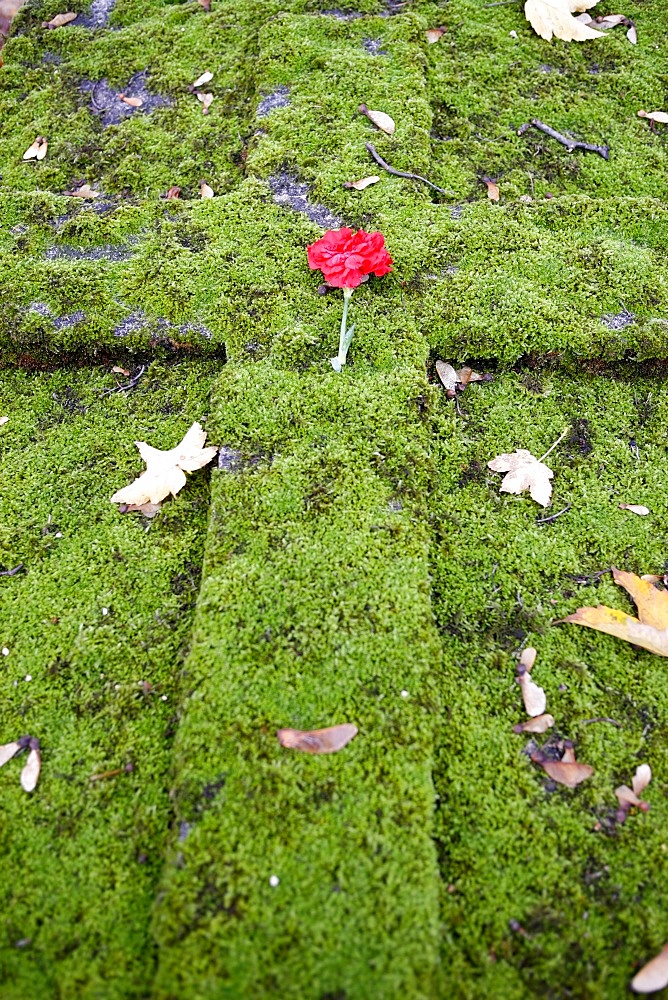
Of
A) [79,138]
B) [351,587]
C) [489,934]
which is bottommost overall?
[489,934]

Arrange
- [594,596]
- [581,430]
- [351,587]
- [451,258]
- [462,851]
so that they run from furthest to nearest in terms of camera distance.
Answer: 1. [451,258]
2. [581,430]
3. [594,596]
4. [351,587]
5. [462,851]

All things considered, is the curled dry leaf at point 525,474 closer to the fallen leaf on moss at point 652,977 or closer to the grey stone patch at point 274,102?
the fallen leaf on moss at point 652,977

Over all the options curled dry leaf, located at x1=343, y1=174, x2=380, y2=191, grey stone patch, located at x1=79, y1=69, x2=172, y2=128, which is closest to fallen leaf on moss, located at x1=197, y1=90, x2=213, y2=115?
grey stone patch, located at x1=79, y1=69, x2=172, y2=128

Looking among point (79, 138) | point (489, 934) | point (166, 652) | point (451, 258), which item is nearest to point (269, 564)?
point (166, 652)

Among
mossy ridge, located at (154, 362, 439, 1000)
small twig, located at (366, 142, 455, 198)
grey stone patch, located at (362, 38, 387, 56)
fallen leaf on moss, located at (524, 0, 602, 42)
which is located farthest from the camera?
fallen leaf on moss, located at (524, 0, 602, 42)

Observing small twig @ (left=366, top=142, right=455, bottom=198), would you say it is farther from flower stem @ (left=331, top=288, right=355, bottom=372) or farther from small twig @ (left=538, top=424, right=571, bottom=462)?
small twig @ (left=538, top=424, right=571, bottom=462)

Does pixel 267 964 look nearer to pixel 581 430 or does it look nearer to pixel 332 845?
pixel 332 845

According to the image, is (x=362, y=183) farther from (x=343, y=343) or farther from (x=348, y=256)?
(x=343, y=343)
